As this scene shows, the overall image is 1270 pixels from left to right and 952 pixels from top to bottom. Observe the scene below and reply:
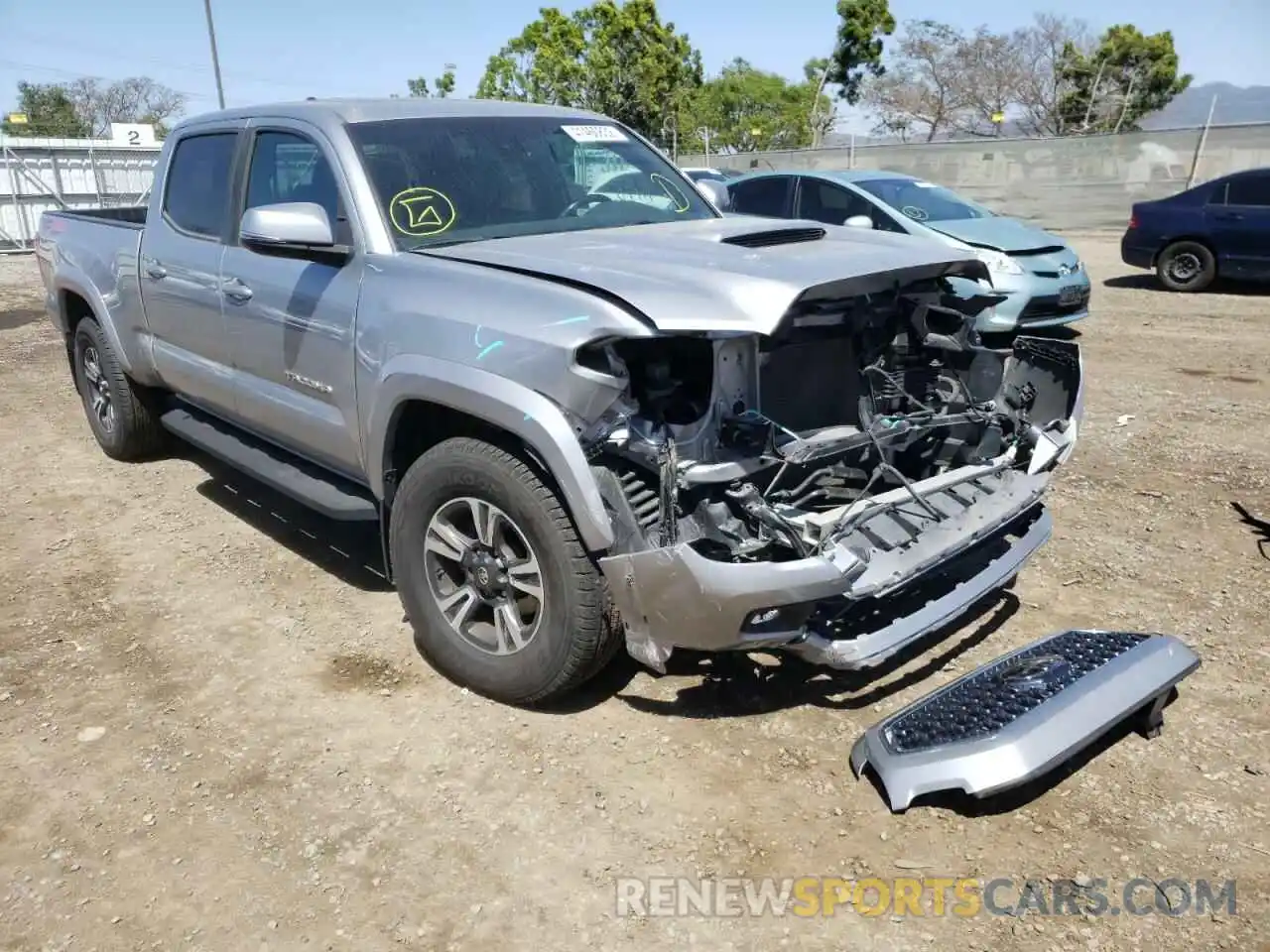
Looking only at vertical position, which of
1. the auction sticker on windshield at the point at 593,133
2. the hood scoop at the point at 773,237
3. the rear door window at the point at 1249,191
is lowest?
the rear door window at the point at 1249,191

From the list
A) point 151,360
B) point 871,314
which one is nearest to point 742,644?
point 871,314

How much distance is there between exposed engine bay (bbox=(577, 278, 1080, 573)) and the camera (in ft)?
9.35

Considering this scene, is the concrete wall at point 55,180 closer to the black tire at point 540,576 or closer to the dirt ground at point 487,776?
the dirt ground at point 487,776

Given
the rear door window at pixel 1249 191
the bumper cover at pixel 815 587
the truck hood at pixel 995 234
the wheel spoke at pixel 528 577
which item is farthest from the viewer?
the rear door window at pixel 1249 191

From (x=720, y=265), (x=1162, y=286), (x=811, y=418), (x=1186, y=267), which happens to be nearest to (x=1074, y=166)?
(x=1162, y=286)

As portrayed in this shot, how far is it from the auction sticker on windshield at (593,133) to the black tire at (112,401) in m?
2.95

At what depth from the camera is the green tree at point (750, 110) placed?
2115 inches

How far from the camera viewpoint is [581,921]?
2498 millimetres

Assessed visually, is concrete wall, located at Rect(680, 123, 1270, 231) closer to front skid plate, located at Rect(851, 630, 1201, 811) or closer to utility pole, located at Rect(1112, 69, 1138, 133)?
front skid plate, located at Rect(851, 630, 1201, 811)

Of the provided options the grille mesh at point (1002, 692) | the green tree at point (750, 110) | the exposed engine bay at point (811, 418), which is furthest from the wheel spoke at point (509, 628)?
the green tree at point (750, 110)

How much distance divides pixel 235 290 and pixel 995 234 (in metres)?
7.76

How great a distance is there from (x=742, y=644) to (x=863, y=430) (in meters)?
0.95

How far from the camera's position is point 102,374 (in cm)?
591

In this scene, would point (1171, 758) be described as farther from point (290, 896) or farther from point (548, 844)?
point (290, 896)
